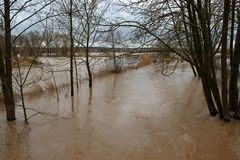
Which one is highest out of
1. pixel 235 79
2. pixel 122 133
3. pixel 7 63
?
pixel 7 63

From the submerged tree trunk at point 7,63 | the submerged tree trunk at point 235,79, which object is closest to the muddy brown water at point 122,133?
the submerged tree trunk at point 235,79

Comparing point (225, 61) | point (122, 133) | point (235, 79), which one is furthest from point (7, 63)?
point (235, 79)

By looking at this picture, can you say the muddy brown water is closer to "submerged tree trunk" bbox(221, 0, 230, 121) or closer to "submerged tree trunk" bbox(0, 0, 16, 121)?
"submerged tree trunk" bbox(221, 0, 230, 121)

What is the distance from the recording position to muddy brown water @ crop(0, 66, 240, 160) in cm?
687

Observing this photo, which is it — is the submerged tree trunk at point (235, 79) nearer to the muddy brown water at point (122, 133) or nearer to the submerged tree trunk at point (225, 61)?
the submerged tree trunk at point (225, 61)

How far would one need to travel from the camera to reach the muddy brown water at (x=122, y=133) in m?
6.87

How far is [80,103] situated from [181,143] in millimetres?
6276

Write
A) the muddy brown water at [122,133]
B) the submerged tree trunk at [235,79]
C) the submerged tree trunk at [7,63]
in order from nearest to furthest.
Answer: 1. the muddy brown water at [122,133]
2. the submerged tree trunk at [235,79]
3. the submerged tree trunk at [7,63]

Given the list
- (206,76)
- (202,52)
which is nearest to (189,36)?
(202,52)

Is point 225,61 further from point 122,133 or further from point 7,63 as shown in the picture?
point 7,63

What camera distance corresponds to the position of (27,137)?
823 cm

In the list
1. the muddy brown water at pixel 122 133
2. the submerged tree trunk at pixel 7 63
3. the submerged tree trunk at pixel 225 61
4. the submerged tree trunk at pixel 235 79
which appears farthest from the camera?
the submerged tree trunk at pixel 7 63

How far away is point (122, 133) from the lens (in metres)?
8.29

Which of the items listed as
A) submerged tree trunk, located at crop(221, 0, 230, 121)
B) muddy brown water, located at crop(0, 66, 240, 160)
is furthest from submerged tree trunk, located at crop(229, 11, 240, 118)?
muddy brown water, located at crop(0, 66, 240, 160)
